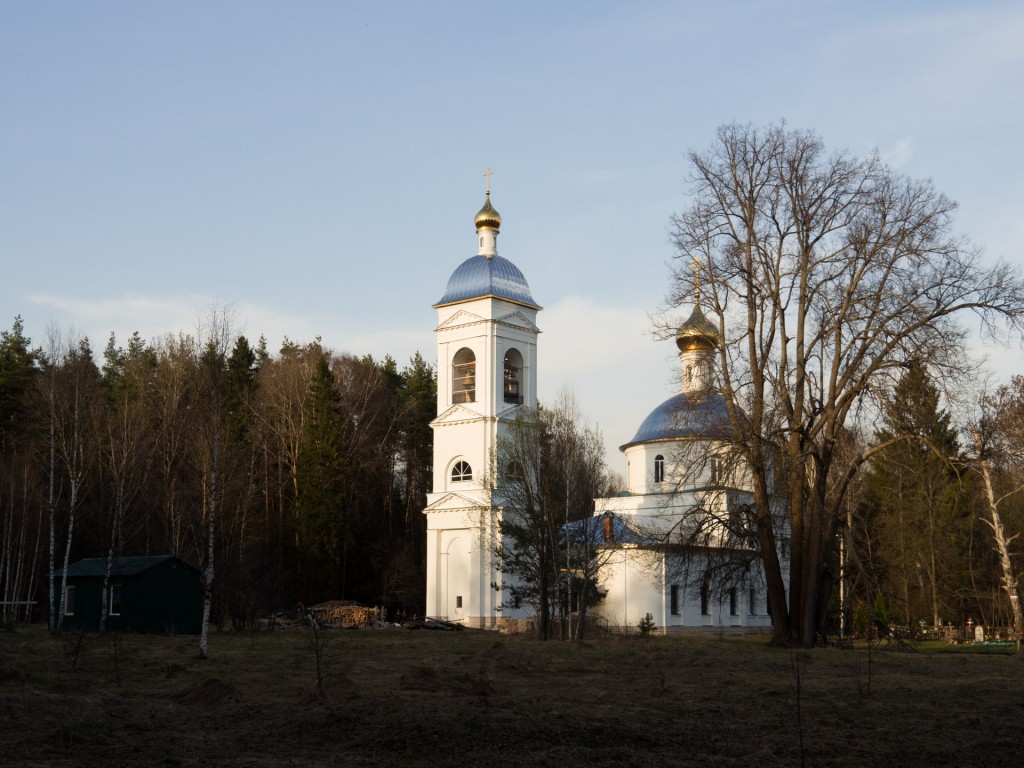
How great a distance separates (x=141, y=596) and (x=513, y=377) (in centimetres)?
1869

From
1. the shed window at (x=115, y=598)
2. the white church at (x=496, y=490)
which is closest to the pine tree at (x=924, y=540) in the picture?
the white church at (x=496, y=490)

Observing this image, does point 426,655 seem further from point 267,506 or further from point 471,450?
point 267,506

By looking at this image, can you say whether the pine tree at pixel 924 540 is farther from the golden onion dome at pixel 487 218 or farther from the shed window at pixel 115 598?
the shed window at pixel 115 598

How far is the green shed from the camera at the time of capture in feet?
108

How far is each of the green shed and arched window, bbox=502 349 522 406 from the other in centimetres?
1630

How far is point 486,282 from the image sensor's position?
4628cm

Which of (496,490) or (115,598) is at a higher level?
(496,490)

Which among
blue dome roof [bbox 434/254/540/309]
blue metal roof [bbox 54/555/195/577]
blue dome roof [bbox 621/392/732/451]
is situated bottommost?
blue metal roof [bbox 54/555/195/577]

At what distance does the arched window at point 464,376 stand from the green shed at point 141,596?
50.5 feet

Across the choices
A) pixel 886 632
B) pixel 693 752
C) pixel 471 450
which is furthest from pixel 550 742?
pixel 471 450

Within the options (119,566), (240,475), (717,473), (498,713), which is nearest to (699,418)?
(717,473)

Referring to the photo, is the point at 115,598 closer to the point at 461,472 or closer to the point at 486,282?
the point at 461,472

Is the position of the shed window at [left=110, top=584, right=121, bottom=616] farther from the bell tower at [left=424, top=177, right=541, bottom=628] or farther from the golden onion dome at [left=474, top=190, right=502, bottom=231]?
the golden onion dome at [left=474, top=190, right=502, bottom=231]

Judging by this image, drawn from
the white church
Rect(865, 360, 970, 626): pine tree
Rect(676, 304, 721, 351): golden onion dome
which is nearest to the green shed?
the white church
